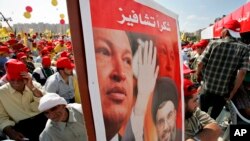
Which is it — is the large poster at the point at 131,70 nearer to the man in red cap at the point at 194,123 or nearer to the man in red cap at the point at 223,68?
the man in red cap at the point at 194,123

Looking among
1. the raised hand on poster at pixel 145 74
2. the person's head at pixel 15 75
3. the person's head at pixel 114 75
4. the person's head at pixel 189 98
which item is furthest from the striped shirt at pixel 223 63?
the person's head at pixel 114 75

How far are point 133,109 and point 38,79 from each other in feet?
17.4

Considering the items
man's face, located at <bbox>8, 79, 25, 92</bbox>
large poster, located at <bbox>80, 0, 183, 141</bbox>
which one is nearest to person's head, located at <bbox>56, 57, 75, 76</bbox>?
man's face, located at <bbox>8, 79, 25, 92</bbox>

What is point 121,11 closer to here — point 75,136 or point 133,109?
point 133,109

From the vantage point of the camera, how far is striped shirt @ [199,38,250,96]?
3516mm

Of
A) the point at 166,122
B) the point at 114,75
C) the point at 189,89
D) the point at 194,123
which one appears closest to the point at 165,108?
the point at 166,122

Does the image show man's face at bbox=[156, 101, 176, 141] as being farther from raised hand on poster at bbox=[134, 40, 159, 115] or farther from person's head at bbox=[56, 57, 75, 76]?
person's head at bbox=[56, 57, 75, 76]

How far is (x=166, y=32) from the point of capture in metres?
Result: 1.45

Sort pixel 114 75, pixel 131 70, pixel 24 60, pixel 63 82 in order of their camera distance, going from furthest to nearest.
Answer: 1. pixel 24 60
2. pixel 63 82
3. pixel 131 70
4. pixel 114 75

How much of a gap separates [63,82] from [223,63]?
2.43 meters

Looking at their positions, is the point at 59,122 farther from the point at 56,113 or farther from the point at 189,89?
the point at 189,89

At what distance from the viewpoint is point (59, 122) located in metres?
2.79

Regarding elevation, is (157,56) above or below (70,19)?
below

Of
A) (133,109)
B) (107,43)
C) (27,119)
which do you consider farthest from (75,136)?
(107,43)
